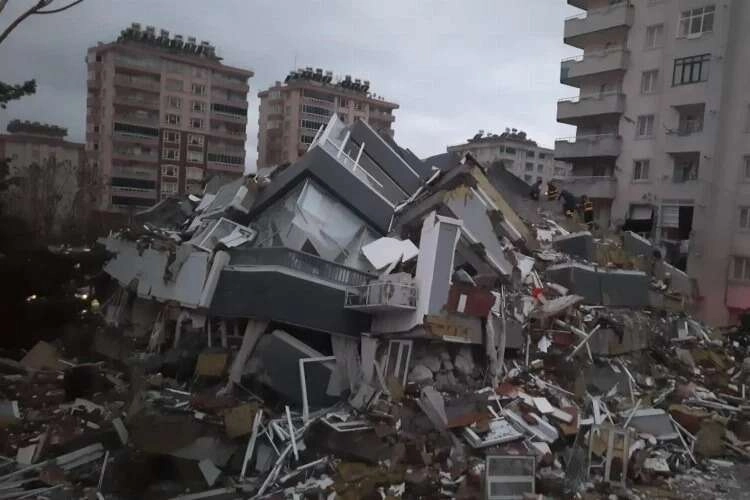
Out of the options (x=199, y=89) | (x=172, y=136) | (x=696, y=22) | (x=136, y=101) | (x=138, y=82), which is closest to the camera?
(x=696, y=22)

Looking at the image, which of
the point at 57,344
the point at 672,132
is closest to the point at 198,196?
the point at 57,344

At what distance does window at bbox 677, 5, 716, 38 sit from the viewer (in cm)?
1807

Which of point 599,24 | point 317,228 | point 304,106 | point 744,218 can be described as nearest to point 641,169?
point 744,218

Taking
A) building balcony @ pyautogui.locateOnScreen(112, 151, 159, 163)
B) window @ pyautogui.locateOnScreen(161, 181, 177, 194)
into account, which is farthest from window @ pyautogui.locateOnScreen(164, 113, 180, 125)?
window @ pyautogui.locateOnScreen(161, 181, 177, 194)

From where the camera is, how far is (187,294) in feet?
27.1

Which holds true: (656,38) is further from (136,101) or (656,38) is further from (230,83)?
(136,101)

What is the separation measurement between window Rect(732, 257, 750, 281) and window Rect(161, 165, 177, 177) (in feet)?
75.0

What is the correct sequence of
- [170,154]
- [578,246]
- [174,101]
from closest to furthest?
[578,246] < [170,154] < [174,101]

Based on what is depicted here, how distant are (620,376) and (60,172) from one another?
1892cm

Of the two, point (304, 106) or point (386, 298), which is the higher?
point (304, 106)

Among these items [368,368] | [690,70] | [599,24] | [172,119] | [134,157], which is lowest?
[368,368]

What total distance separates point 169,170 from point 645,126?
2027 centimetres

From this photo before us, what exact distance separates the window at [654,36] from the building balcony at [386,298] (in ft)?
57.6

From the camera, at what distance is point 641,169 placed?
67.2 ft
